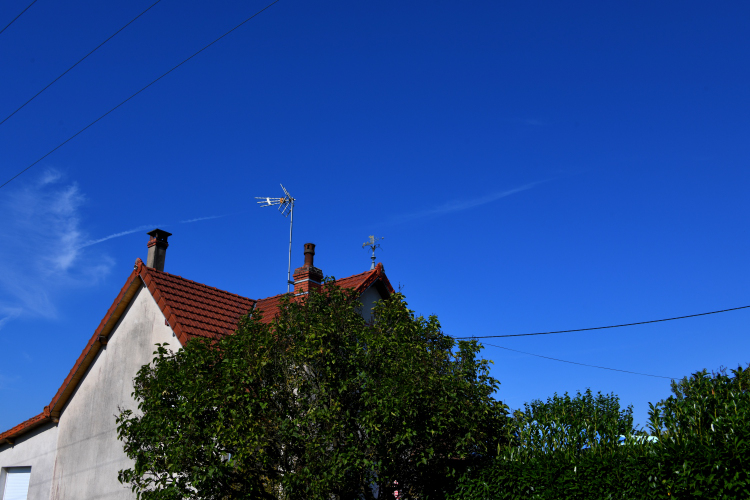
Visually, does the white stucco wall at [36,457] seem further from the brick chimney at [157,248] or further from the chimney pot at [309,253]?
the chimney pot at [309,253]

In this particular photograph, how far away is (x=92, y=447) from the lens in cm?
1903

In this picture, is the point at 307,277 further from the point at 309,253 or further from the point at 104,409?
the point at 104,409

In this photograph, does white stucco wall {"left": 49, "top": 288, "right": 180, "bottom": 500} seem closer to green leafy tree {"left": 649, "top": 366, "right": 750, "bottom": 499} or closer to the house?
the house

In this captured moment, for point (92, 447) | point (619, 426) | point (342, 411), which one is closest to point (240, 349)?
point (342, 411)

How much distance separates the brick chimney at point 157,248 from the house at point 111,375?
44 millimetres

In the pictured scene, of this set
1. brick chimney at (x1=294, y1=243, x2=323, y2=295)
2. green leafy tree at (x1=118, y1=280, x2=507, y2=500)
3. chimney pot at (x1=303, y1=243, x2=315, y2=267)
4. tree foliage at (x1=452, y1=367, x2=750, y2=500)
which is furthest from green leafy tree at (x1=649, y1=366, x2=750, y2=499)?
chimney pot at (x1=303, y1=243, x2=315, y2=267)

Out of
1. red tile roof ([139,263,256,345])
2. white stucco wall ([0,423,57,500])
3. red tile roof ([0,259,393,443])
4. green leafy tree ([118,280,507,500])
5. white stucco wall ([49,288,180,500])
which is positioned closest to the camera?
green leafy tree ([118,280,507,500])

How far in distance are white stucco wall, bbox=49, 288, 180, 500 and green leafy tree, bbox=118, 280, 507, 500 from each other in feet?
20.3

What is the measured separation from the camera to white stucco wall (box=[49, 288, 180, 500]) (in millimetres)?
18281

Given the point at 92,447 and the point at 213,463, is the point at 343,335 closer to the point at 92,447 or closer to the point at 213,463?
the point at 213,463

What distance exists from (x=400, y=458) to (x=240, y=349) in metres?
3.75

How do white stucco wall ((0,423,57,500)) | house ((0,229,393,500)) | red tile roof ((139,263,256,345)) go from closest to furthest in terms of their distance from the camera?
red tile roof ((139,263,256,345))
house ((0,229,393,500))
white stucco wall ((0,423,57,500))

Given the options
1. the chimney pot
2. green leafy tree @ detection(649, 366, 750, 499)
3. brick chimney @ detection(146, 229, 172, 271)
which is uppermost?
brick chimney @ detection(146, 229, 172, 271)

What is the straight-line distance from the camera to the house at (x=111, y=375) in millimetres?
18453
